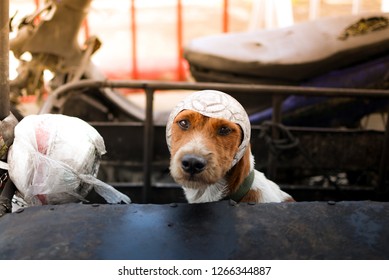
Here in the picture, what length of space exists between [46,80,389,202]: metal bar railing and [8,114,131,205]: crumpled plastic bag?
1003 millimetres

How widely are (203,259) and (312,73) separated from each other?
2.43 m

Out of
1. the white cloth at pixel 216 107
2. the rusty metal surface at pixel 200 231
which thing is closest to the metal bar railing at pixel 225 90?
the white cloth at pixel 216 107

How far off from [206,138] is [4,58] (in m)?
0.64

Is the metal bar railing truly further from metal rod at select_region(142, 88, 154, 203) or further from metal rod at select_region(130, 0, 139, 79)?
metal rod at select_region(130, 0, 139, 79)

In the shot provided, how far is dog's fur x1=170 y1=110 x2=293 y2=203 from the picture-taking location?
1.33 m

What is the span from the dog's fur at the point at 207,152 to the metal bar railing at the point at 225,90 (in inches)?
35.3

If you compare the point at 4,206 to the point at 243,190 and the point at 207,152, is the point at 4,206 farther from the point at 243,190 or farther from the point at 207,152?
the point at 243,190

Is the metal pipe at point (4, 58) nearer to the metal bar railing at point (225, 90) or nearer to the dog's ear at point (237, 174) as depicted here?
the dog's ear at point (237, 174)

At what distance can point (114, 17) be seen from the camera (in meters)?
7.78

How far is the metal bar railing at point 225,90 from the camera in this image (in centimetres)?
236
